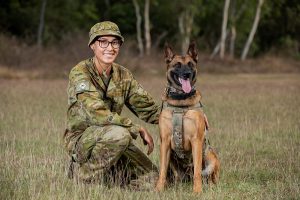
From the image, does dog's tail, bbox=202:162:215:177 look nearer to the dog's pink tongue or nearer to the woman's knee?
the dog's pink tongue

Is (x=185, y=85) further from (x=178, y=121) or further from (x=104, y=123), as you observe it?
(x=104, y=123)

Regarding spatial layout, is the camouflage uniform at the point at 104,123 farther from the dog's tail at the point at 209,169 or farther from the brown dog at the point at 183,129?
the dog's tail at the point at 209,169

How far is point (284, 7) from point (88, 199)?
4398 cm

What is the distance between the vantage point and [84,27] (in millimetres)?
38500

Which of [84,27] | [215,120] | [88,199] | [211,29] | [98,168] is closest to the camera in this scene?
[88,199]

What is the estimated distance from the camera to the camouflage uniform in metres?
5.56

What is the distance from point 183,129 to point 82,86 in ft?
3.61

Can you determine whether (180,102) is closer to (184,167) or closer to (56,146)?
(184,167)

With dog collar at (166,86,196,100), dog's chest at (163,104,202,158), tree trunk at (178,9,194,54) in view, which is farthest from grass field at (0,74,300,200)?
tree trunk at (178,9,194,54)

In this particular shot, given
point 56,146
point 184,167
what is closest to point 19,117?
point 56,146

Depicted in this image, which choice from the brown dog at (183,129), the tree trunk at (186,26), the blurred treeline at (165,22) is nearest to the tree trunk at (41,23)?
the blurred treeline at (165,22)

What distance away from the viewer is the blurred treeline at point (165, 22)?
112 feet

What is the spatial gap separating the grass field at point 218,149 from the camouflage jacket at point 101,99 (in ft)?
2.10

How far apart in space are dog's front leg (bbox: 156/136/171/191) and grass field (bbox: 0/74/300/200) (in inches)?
3.9
